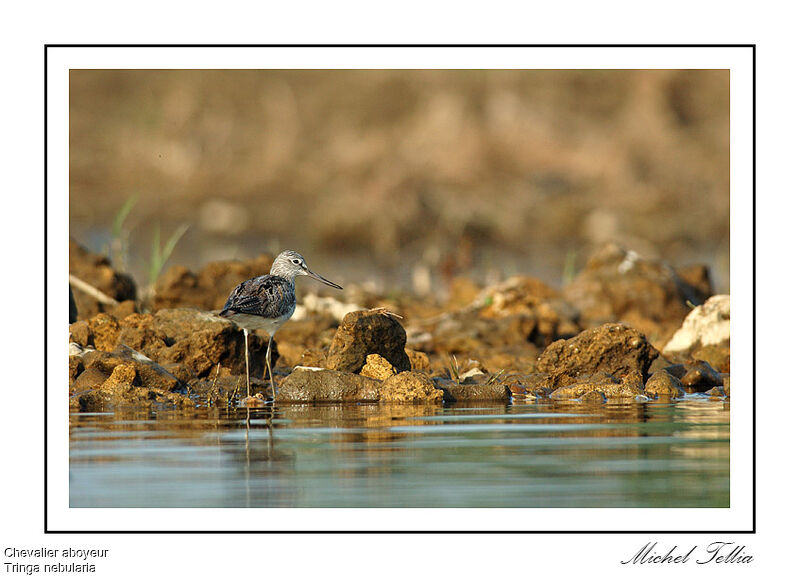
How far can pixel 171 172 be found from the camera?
21438 mm

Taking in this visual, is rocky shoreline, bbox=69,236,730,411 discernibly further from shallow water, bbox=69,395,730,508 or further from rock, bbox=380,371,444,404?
shallow water, bbox=69,395,730,508

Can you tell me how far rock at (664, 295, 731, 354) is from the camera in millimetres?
12281

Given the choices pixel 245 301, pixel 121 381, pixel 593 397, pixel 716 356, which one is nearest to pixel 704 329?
pixel 716 356

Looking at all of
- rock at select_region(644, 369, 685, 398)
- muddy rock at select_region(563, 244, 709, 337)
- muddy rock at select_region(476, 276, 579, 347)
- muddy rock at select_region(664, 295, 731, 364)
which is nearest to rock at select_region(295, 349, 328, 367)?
rock at select_region(644, 369, 685, 398)

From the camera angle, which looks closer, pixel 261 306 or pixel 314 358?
pixel 261 306

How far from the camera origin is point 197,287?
529 inches

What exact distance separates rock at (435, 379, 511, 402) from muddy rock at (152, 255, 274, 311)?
389cm

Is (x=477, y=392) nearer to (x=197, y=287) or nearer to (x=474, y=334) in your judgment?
(x=474, y=334)

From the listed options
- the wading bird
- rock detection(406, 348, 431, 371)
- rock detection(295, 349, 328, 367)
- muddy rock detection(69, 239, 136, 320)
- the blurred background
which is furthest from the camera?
the blurred background

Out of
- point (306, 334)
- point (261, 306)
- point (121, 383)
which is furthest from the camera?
point (306, 334)

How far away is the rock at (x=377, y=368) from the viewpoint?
10133mm

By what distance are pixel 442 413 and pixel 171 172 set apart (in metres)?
13.3

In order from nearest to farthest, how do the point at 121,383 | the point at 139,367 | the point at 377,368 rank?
the point at 121,383, the point at 139,367, the point at 377,368

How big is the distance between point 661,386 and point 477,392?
4.60 feet
